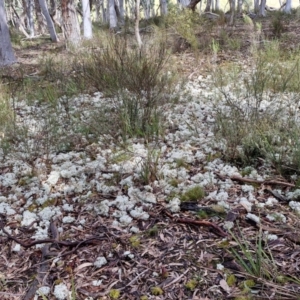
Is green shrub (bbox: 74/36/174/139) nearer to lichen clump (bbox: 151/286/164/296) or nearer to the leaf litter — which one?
the leaf litter

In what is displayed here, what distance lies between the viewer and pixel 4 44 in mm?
6660

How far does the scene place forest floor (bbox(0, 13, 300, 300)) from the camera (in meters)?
1.74

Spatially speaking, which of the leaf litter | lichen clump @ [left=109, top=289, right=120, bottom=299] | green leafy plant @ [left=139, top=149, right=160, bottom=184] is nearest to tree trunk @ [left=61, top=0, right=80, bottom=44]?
the leaf litter

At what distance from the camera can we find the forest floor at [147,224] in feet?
5.70

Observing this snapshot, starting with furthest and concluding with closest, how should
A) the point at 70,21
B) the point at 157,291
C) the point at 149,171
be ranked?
the point at 70,21, the point at 149,171, the point at 157,291

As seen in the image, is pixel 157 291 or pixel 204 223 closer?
pixel 157 291

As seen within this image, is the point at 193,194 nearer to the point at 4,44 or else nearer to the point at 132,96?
the point at 132,96

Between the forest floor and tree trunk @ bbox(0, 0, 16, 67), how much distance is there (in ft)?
13.9

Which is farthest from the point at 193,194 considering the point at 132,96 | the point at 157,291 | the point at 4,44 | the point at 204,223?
the point at 4,44

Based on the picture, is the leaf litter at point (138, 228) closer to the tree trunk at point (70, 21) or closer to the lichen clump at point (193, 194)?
the lichen clump at point (193, 194)

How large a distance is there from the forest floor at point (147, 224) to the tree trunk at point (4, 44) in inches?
167

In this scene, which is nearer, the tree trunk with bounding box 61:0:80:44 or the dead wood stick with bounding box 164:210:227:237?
the dead wood stick with bounding box 164:210:227:237

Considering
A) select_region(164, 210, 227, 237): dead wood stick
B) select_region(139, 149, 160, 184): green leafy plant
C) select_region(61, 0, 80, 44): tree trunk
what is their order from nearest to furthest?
select_region(164, 210, 227, 237): dead wood stick, select_region(139, 149, 160, 184): green leafy plant, select_region(61, 0, 80, 44): tree trunk

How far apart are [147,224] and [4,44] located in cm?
581
